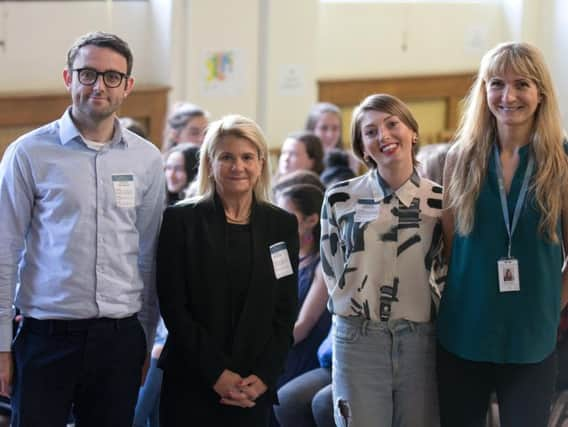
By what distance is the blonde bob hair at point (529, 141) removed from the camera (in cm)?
261

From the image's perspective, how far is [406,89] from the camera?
28.6ft

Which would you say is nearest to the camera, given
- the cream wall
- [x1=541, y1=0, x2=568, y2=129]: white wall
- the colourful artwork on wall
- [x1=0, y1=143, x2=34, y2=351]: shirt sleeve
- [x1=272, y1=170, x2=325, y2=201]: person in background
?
[x1=0, y1=143, x2=34, y2=351]: shirt sleeve

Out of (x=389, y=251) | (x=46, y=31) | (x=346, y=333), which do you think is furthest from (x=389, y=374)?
(x=46, y=31)

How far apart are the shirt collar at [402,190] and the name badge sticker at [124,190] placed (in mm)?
714

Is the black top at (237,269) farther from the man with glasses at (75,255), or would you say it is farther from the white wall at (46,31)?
the white wall at (46,31)

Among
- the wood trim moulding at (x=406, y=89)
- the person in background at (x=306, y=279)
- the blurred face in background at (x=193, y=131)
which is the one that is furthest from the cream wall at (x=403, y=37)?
the person in background at (x=306, y=279)

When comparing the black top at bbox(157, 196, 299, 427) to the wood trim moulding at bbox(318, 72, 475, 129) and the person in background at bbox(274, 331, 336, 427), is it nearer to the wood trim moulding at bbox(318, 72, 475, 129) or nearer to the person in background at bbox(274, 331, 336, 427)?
the person in background at bbox(274, 331, 336, 427)

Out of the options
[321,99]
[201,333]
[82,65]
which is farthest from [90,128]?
[321,99]

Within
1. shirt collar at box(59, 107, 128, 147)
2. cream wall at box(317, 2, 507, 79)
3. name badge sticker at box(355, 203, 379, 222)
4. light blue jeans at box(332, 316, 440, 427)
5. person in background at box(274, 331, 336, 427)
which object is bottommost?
person in background at box(274, 331, 336, 427)

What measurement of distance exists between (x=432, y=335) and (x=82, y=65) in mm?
1268

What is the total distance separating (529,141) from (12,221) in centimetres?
146

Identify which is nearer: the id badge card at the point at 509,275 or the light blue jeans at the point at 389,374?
the id badge card at the point at 509,275

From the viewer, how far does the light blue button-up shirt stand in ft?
8.53

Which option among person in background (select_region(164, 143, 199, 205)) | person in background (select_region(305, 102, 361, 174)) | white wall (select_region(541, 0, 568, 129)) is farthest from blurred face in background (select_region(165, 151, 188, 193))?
white wall (select_region(541, 0, 568, 129))
